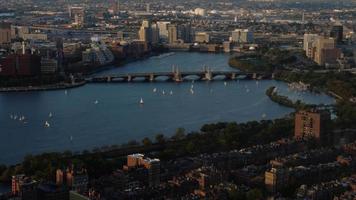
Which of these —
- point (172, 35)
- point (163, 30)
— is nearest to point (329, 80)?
point (172, 35)

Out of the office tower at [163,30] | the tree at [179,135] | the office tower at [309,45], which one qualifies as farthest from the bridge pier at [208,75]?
the office tower at [163,30]

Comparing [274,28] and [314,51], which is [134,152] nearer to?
[314,51]

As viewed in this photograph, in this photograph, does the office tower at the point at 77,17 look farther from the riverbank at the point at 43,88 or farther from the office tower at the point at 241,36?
the riverbank at the point at 43,88

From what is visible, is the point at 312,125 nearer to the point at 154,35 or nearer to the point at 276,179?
the point at 276,179

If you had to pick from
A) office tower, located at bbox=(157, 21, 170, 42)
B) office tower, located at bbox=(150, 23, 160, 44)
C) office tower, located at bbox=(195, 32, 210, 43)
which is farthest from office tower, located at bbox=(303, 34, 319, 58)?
office tower, located at bbox=(157, 21, 170, 42)

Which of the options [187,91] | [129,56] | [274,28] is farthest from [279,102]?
[274,28]

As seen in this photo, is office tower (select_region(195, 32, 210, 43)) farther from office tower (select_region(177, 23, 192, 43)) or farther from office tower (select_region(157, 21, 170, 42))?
office tower (select_region(157, 21, 170, 42))
